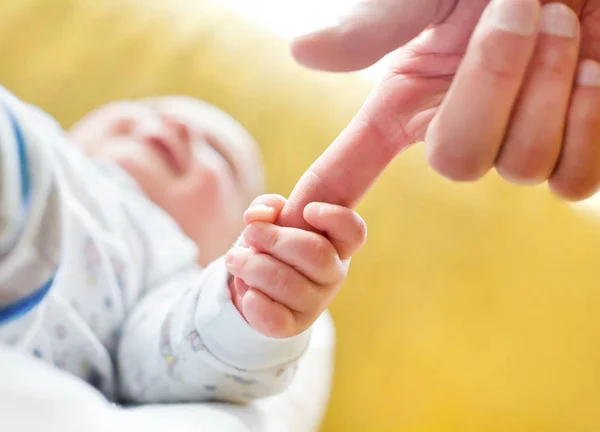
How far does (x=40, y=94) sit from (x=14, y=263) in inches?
20.2

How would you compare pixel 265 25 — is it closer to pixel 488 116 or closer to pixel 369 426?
pixel 369 426

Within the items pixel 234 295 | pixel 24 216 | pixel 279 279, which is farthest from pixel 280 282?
pixel 24 216

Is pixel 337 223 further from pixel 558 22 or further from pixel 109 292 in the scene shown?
pixel 109 292

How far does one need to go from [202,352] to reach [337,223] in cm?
20

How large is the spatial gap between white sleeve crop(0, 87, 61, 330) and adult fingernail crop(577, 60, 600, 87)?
14.2 inches

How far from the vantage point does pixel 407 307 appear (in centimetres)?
73

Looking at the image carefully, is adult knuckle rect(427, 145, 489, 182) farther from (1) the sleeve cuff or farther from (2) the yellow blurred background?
(2) the yellow blurred background

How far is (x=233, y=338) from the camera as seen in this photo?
0.46 m

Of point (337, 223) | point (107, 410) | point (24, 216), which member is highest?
point (337, 223)

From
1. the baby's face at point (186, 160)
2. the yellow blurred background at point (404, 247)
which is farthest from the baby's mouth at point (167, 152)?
the yellow blurred background at point (404, 247)

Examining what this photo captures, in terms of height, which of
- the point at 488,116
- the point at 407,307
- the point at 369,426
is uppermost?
the point at 488,116

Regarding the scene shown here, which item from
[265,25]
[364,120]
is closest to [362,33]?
[364,120]

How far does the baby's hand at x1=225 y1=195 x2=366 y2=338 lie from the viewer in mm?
348

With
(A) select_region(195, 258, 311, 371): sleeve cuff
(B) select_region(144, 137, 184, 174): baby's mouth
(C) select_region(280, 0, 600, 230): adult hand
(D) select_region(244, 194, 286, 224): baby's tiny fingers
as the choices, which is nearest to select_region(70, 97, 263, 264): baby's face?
(B) select_region(144, 137, 184, 174): baby's mouth
